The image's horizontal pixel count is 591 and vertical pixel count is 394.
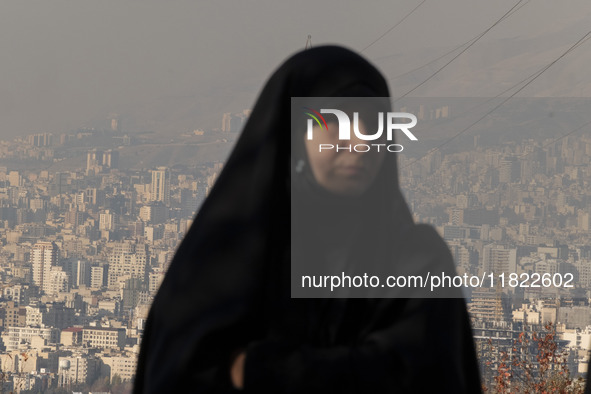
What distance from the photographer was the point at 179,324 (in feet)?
6.07

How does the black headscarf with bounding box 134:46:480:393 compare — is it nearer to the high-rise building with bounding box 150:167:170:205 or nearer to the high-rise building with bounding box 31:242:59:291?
the high-rise building with bounding box 150:167:170:205

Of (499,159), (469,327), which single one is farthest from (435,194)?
(469,327)

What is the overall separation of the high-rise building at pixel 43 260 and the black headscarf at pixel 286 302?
34.4 ft

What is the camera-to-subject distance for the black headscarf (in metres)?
1.73

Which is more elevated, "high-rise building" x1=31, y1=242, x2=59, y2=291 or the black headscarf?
"high-rise building" x1=31, y1=242, x2=59, y2=291

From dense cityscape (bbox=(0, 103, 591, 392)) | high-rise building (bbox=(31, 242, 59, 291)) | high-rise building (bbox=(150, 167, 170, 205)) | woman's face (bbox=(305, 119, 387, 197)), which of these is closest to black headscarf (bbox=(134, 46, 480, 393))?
woman's face (bbox=(305, 119, 387, 197))

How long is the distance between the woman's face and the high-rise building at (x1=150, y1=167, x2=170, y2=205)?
28.9ft

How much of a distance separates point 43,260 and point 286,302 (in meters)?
11.7

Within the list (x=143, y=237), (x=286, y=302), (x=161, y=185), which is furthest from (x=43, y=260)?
(x=286, y=302)

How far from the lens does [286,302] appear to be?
1812 millimetres

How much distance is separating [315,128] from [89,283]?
10.5m

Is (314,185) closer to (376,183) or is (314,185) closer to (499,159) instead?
(376,183)

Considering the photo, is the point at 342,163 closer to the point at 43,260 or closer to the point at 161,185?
the point at 161,185

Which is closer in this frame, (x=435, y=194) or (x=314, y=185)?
(x=314, y=185)
